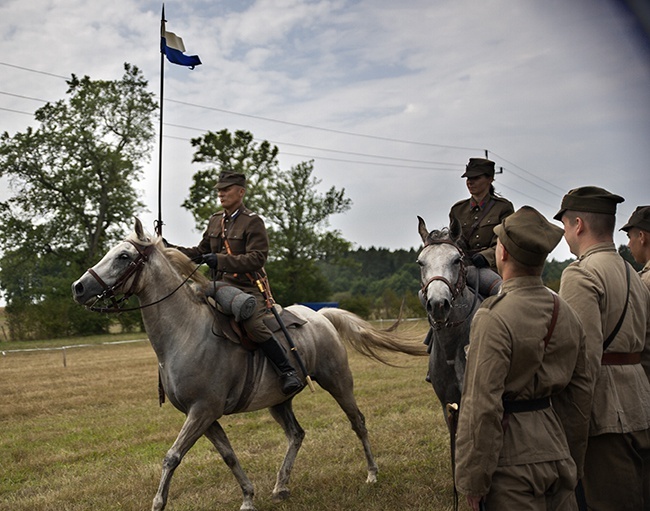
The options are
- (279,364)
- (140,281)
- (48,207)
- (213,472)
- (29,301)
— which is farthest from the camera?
(48,207)

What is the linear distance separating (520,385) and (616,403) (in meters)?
1.14

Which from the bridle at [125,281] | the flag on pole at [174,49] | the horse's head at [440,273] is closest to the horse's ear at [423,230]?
the horse's head at [440,273]

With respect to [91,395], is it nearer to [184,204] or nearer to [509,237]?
[509,237]

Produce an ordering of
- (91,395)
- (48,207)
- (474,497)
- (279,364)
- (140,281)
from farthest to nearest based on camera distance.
→ (48,207) → (91,395) → (279,364) → (140,281) → (474,497)

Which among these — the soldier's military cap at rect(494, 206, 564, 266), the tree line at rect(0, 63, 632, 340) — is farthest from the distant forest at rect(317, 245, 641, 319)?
the soldier's military cap at rect(494, 206, 564, 266)

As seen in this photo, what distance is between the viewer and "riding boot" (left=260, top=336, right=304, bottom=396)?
6.60 m

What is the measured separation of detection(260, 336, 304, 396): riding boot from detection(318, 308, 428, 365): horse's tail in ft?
4.92

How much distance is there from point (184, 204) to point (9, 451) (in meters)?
36.8

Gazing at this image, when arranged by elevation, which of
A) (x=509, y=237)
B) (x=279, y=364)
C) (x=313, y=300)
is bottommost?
(x=313, y=300)

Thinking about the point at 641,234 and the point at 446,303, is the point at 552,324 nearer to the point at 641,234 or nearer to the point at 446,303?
the point at 446,303

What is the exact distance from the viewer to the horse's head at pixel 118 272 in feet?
19.1

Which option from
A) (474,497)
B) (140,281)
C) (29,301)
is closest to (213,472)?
(140,281)

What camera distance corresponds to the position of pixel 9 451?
9.06 m

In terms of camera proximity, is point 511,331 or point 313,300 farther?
point 313,300
